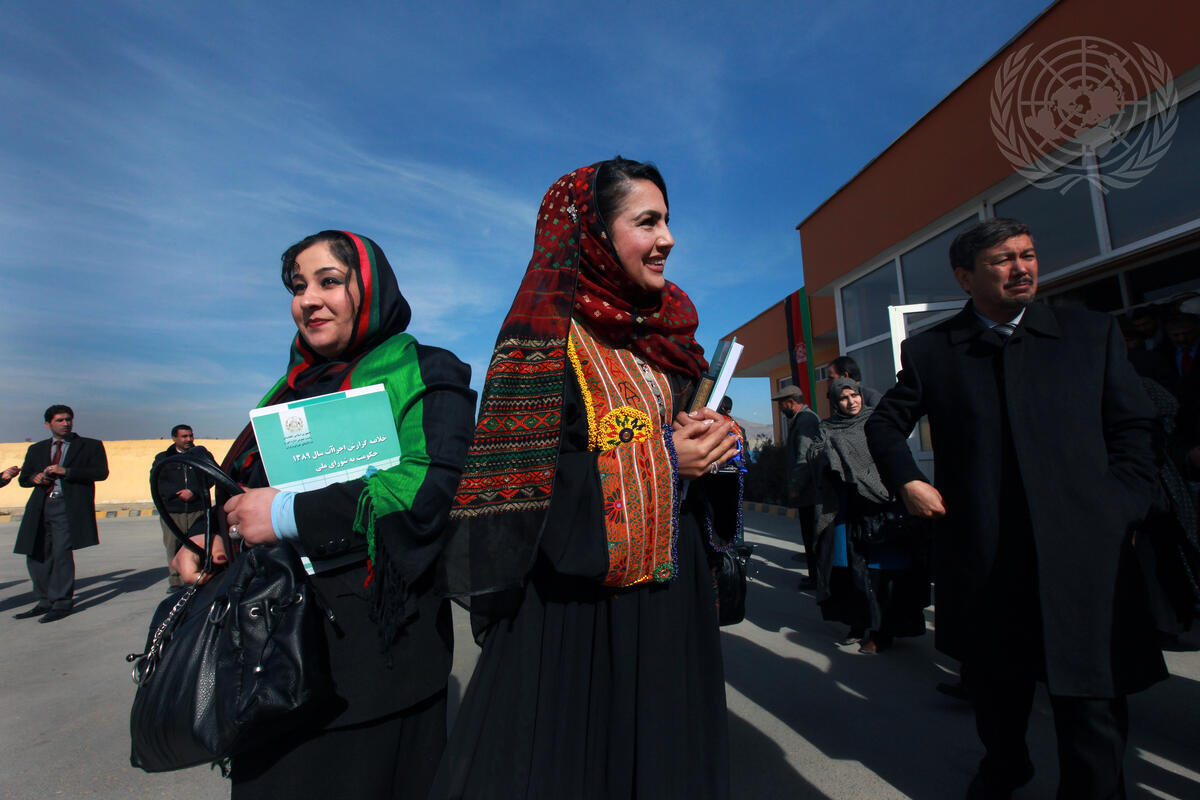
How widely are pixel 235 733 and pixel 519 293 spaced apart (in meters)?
1.01

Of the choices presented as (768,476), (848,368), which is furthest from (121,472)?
(848,368)

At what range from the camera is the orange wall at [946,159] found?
4.97m

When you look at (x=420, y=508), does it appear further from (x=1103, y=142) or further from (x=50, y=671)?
(x=1103, y=142)

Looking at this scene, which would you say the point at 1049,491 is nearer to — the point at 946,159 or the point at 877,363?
the point at 946,159

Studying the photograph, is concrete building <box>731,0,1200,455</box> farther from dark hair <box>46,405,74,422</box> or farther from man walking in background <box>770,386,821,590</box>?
dark hair <box>46,405,74,422</box>

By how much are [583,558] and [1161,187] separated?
636 centimetres

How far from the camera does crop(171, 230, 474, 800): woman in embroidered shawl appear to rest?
1.31 meters

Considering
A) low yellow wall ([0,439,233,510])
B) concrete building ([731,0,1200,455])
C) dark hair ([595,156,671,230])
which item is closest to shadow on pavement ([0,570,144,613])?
dark hair ([595,156,671,230])

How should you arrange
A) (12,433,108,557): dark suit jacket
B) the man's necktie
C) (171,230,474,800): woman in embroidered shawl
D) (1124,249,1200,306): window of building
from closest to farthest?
1. (171,230,474,800): woman in embroidered shawl
2. (1124,249,1200,306): window of building
3. (12,433,108,557): dark suit jacket
4. the man's necktie

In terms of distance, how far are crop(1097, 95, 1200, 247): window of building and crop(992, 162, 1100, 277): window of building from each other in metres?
0.24

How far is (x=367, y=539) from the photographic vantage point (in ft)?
4.32

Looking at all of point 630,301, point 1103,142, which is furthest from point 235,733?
point 1103,142

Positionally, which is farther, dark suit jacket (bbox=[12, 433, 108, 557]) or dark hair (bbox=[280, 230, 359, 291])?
dark suit jacket (bbox=[12, 433, 108, 557])

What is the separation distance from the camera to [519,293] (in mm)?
1410
